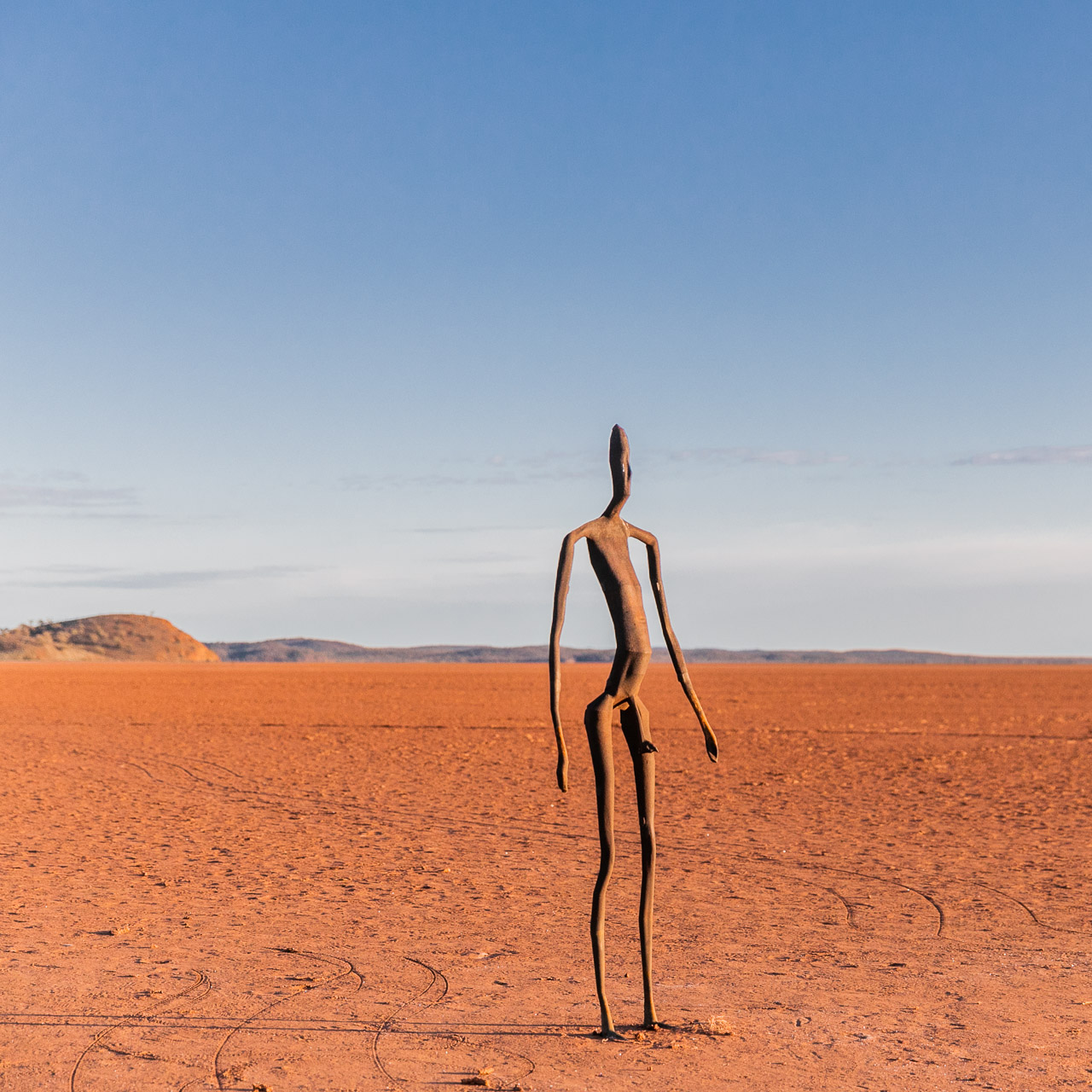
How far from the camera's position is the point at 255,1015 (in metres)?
6.67

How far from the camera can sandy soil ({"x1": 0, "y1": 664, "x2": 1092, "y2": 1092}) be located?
598 centimetres

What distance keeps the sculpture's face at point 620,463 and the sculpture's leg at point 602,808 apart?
1083mm

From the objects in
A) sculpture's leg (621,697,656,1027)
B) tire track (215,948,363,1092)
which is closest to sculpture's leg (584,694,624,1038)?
sculpture's leg (621,697,656,1027)

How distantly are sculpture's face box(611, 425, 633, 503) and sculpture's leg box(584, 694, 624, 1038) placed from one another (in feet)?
3.55

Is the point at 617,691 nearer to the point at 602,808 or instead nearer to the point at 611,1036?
the point at 602,808

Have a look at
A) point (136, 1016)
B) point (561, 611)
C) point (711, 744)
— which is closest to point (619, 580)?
point (561, 611)

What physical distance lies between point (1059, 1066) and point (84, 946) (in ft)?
20.3

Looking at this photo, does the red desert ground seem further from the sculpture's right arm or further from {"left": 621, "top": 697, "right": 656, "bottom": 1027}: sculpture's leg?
the sculpture's right arm

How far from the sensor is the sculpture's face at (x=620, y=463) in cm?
632

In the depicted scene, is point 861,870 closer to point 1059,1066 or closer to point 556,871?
point 556,871

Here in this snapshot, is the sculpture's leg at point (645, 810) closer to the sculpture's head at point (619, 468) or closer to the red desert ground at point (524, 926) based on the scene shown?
the red desert ground at point (524, 926)

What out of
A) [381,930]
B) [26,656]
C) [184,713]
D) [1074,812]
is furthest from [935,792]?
[26,656]

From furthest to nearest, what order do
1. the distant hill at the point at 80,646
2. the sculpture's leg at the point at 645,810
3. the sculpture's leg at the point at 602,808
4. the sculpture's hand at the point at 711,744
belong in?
the distant hill at the point at 80,646 < the sculpture's hand at the point at 711,744 < the sculpture's leg at the point at 645,810 < the sculpture's leg at the point at 602,808

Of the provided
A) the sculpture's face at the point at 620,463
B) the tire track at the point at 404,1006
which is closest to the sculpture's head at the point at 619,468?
the sculpture's face at the point at 620,463
